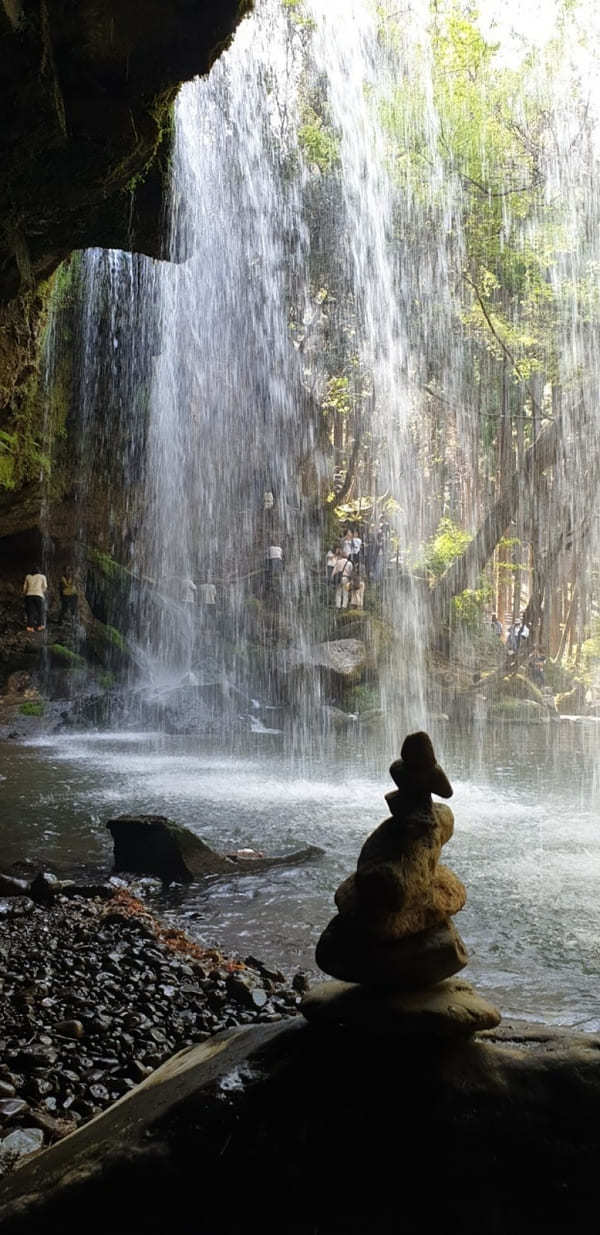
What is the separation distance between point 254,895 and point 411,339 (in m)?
19.5

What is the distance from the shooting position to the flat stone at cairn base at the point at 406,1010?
7.96 feet

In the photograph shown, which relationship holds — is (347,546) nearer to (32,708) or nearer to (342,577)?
(342,577)

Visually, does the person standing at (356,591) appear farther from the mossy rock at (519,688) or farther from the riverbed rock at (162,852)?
the riverbed rock at (162,852)

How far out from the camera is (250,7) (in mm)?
6348

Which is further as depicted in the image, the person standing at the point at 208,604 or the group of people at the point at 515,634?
the group of people at the point at 515,634

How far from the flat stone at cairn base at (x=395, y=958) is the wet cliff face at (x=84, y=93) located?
553 cm

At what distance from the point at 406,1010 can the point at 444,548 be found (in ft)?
77.9

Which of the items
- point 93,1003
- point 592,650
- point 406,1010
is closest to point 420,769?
point 406,1010

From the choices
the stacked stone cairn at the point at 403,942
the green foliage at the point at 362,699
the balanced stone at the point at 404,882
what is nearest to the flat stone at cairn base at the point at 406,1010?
the stacked stone cairn at the point at 403,942

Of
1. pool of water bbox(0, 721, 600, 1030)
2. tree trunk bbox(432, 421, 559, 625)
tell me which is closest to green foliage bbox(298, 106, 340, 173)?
tree trunk bbox(432, 421, 559, 625)

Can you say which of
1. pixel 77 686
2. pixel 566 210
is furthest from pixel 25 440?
pixel 566 210

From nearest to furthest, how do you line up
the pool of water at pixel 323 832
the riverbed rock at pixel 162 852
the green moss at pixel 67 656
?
1. the pool of water at pixel 323 832
2. the riverbed rock at pixel 162 852
3. the green moss at pixel 67 656

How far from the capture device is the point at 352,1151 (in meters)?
2.24

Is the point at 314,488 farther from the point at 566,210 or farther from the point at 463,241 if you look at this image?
the point at 566,210
